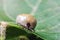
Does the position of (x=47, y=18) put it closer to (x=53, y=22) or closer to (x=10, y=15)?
(x=53, y=22)

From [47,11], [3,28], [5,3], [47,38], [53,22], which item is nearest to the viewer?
[3,28]

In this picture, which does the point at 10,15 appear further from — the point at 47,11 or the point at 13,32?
the point at 13,32

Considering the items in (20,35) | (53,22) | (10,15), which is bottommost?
(20,35)

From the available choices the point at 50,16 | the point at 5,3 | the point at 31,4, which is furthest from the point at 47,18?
the point at 5,3

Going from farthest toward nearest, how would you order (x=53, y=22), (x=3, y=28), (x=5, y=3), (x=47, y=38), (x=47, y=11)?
(x=5, y=3), (x=47, y=11), (x=53, y=22), (x=47, y=38), (x=3, y=28)

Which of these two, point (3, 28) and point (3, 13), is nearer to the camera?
point (3, 28)

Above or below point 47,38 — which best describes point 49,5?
above
